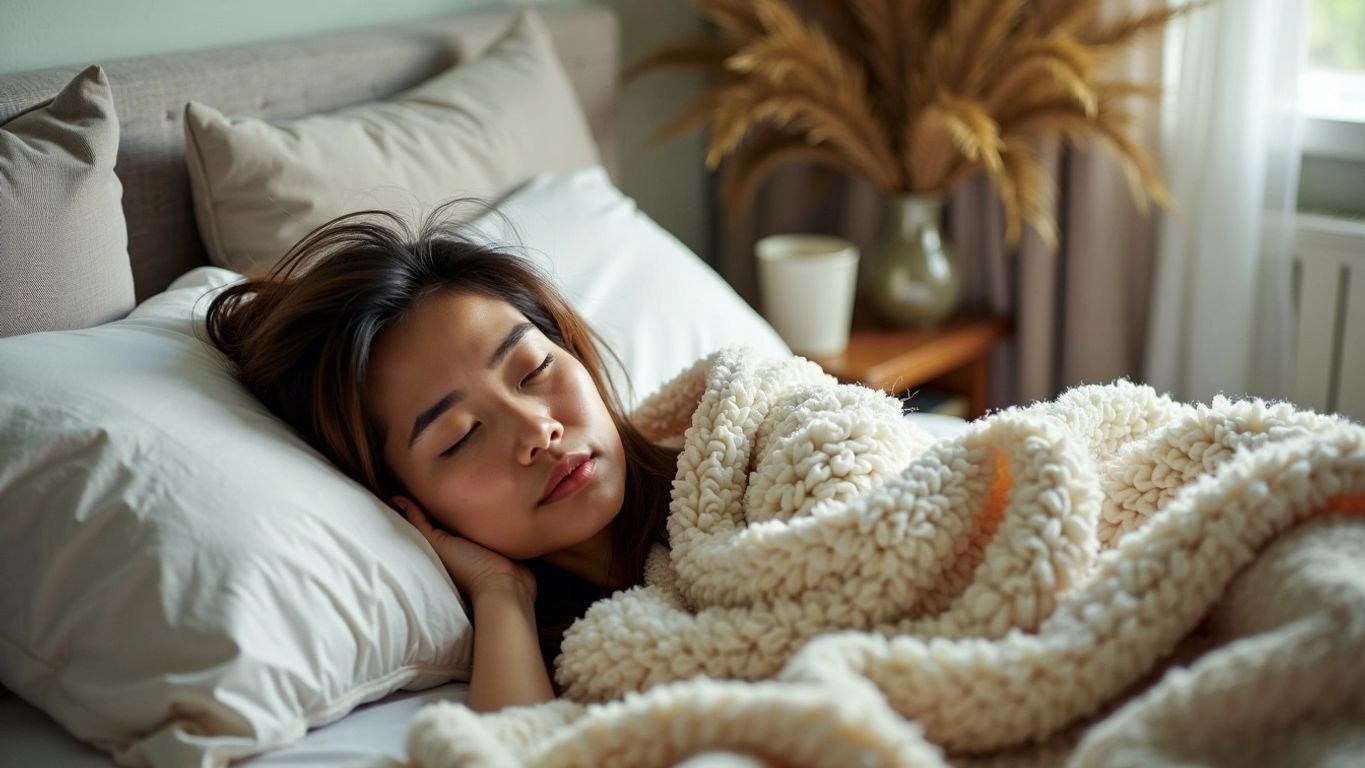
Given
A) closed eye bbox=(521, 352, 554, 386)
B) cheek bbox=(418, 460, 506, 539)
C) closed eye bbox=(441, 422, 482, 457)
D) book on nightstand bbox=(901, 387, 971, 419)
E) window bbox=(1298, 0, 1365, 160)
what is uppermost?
window bbox=(1298, 0, 1365, 160)

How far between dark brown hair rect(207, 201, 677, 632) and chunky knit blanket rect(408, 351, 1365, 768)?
0.46ft

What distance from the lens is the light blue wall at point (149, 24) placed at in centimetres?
164

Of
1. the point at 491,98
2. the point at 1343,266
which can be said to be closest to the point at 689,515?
the point at 491,98

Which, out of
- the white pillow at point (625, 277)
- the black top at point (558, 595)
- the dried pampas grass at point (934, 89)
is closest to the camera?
the black top at point (558, 595)

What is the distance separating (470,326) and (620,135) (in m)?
1.47

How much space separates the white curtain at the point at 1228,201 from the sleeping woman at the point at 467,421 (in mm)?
1377

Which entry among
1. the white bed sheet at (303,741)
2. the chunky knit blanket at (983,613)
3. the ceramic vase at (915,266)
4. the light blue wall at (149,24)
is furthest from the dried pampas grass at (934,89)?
the white bed sheet at (303,741)

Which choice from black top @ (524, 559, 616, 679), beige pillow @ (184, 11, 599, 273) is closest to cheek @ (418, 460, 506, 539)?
black top @ (524, 559, 616, 679)

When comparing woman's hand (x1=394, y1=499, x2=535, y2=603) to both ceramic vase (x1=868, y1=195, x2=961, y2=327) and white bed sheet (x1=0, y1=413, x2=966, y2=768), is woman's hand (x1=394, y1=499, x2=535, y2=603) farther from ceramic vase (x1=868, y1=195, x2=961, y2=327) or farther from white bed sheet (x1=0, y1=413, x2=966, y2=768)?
ceramic vase (x1=868, y1=195, x2=961, y2=327)

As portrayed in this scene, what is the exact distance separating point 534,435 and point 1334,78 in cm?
194

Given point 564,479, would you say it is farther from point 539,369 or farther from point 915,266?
point 915,266

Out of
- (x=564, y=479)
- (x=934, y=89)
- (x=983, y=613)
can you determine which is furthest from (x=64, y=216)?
(x=934, y=89)

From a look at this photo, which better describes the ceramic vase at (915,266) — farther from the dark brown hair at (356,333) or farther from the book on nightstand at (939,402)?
the dark brown hair at (356,333)

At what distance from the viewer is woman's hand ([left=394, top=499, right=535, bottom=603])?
1238 millimetres
